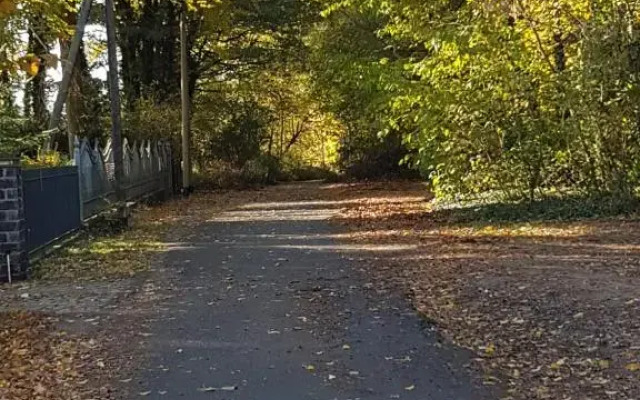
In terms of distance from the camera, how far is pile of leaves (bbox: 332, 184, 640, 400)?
5551 millimetres

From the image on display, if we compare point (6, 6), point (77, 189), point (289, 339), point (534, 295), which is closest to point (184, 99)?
point (77, 189)

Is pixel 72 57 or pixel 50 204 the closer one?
pixel 50 204

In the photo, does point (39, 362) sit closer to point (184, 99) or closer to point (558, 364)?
point (558, 364)

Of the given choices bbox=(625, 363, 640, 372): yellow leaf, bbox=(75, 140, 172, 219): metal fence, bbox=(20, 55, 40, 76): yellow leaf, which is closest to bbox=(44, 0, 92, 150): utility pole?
bbox=(75, 140, 172, 219): metal fence

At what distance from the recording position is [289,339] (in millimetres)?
6754

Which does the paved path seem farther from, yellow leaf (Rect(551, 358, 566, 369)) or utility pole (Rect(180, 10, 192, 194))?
utility pole (Rect(180, 10, 192, 194))

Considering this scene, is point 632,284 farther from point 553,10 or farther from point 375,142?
point 375,142

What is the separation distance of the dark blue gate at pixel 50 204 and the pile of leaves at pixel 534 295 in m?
5.40

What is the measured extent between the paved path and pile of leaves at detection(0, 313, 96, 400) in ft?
1.74

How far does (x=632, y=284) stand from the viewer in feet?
27.3

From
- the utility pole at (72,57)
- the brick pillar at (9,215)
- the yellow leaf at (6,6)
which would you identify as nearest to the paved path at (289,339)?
the brick pillar at (9,215)

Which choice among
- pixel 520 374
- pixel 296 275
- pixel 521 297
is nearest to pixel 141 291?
pixel 296 275

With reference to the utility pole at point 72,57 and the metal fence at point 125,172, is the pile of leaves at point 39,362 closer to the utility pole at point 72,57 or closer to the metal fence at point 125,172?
the metal fence at point 125,172

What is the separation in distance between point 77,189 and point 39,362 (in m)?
9.50
